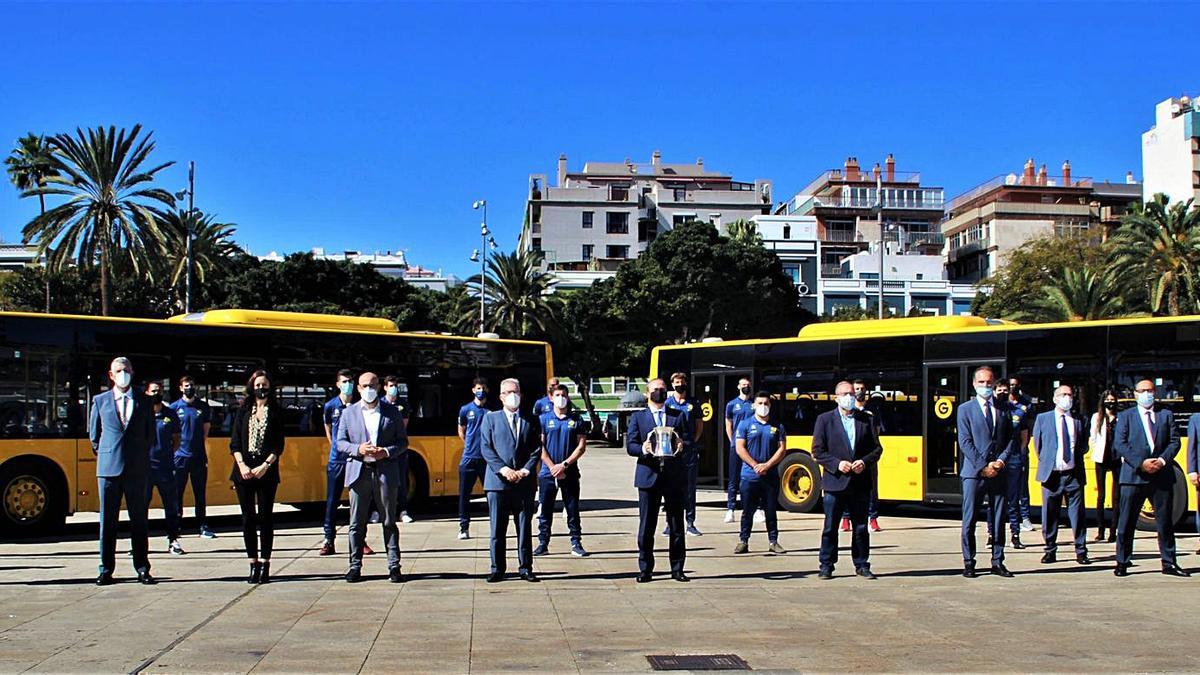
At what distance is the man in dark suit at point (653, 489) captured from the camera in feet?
36.1

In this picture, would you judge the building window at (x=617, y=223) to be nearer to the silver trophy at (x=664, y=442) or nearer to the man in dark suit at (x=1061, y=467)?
the man in dark suit at (x=1061, y=467)

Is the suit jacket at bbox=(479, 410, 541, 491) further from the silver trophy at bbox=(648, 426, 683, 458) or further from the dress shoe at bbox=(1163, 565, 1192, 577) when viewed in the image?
the dress shoe at bbox=(1163, 565, 1192, 577)

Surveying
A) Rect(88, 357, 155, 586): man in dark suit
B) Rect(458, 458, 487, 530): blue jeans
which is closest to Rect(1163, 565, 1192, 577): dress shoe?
Rect(458, 458, 487, 530): blue jeans

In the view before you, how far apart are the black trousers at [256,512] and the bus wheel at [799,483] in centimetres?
980

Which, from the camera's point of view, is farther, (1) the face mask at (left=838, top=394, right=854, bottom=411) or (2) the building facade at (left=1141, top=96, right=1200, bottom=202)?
(2) the building facade at (left=1141, top=96, right=1200, bottom=202)

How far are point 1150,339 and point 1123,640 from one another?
348 inches

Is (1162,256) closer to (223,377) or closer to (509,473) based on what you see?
(223,377)

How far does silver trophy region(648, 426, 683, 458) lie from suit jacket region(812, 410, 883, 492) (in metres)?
1.29

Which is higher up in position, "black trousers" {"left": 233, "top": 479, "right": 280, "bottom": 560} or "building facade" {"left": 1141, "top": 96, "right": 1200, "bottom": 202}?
"building facade" {"left": 1141, "top": 96, "right": 1200, "bottom": 202}

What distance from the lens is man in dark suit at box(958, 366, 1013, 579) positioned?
1123 centimetres

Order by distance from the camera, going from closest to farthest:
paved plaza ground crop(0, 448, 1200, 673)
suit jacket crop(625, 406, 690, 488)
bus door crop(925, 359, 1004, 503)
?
paved plaza ground crop(0, 448, 1200, 673)
suit jacket crop(625, 406, 690, 488)
bus door crop(925, 359, 1004, 503)

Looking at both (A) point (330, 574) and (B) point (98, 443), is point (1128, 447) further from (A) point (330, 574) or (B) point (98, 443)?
(B) point (98, 443)

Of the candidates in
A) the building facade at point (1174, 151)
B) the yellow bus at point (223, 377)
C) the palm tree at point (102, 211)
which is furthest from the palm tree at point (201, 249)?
the building facade at point (1174, 151)

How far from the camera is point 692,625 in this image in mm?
8555
